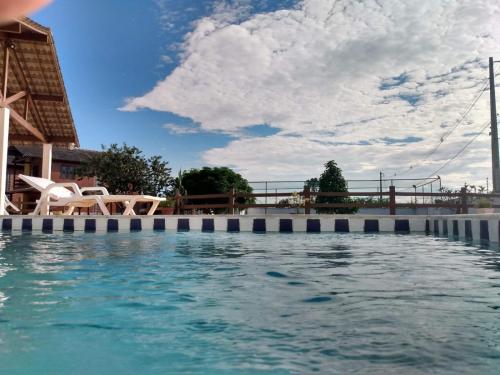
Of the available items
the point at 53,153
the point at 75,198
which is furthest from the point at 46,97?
the point at 53,153

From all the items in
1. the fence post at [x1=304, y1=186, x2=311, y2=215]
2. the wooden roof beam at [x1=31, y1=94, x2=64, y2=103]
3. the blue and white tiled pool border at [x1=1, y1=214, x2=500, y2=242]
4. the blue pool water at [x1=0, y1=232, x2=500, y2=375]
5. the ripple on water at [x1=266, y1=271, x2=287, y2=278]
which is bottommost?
the blue pool water at [x1=0, y1=232, x2=500, y2=375]

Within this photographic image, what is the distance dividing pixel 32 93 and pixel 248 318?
14252 mm

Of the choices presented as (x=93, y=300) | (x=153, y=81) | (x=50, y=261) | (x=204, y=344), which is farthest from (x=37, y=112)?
(x=204, y=344)

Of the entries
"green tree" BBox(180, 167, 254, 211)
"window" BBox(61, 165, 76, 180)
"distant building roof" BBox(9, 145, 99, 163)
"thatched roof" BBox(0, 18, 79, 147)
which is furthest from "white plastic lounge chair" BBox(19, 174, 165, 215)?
"green tree" BBox(180, 167, 254, 211)

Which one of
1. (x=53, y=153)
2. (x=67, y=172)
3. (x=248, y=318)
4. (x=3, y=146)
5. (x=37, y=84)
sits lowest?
(x=248, y=318)

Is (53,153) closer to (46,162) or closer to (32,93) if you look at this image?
(46,162)

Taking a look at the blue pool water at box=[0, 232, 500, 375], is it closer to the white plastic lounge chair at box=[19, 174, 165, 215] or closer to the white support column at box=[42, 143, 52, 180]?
the white plastic lounge chair at box=[19, 174, 165, 215]

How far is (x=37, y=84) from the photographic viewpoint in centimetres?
1339

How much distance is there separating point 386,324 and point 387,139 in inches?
1222

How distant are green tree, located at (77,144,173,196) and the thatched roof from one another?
664 centimetres

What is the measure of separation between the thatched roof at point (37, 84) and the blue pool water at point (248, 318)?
9.72 m

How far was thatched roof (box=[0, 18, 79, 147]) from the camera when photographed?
442 inches

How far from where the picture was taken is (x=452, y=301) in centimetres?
220

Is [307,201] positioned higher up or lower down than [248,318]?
higher up
